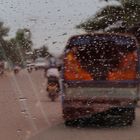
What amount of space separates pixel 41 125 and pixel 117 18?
630 cm

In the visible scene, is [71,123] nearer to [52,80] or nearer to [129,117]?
[129,117]

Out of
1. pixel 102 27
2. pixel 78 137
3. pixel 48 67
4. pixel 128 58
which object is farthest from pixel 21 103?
pixel 78 137

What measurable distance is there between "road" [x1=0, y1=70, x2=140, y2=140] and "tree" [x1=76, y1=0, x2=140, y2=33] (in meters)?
1.85

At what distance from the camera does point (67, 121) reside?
11648 millimetres

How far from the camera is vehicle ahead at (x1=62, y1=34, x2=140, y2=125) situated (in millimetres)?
11281

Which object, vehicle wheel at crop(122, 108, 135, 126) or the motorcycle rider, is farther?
the motorcycle rider

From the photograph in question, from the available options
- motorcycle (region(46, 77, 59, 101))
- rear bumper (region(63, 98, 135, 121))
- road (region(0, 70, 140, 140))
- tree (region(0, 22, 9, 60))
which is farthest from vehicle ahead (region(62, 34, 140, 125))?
motorcycle (region(46, 77, 59, 101))

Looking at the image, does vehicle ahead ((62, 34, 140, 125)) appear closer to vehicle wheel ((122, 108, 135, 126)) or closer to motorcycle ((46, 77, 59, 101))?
vehicle wheel ((122, 108, 135, 126))

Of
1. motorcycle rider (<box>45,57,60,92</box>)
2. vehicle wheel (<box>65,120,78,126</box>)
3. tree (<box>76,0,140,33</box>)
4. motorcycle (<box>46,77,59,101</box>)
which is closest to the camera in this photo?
vehicle wheel (<box>65,120,78,126</box>)

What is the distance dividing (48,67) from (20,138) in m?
5.38

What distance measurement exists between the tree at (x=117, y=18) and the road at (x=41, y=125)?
6.07ft

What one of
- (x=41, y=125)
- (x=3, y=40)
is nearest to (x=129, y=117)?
(x=41, y=125)

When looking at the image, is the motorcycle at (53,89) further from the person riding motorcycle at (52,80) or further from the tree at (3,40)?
the tree at (3,40)

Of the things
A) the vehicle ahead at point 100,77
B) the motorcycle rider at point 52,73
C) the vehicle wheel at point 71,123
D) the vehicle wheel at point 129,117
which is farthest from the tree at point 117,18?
the vehicle wheel at point 71,123
